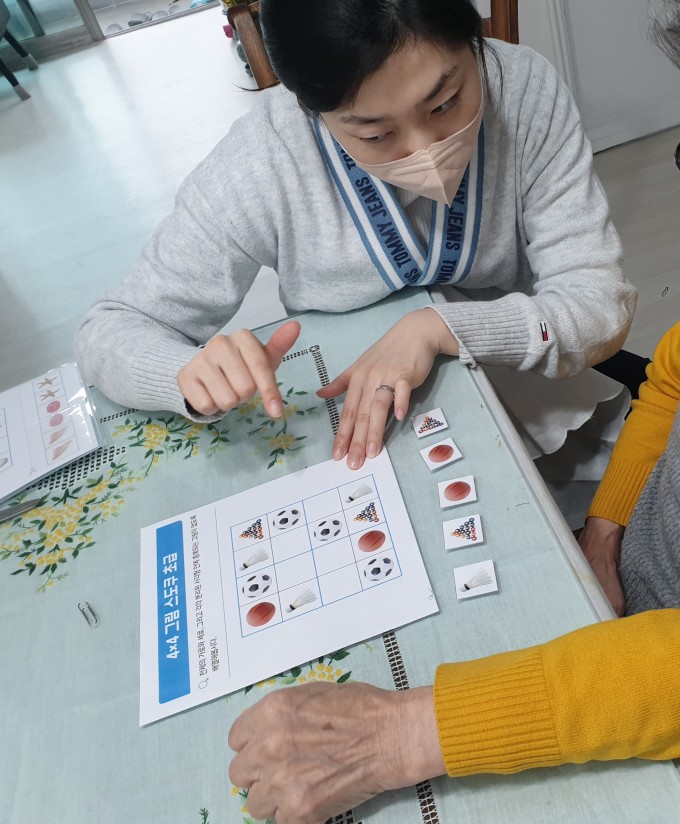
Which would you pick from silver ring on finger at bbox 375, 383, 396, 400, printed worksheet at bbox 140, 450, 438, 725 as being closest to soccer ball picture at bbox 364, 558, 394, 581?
printed worksheet at bbox 140, 450, 438, 725

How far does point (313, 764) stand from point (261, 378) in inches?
16.7

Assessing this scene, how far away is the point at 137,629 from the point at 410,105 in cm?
63

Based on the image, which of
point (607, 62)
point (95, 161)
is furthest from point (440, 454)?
point (95, 161)

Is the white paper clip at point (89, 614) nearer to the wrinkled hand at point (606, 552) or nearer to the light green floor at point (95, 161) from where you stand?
the wrinkled hand at point (606, 552)

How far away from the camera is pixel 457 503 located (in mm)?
743

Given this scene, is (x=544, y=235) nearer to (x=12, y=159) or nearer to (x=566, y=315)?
(x=566, y=315)

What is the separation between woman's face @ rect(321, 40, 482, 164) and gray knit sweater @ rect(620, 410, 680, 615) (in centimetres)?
43

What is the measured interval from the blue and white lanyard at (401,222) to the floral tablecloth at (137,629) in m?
0.19

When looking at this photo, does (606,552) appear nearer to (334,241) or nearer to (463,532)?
(463,532)

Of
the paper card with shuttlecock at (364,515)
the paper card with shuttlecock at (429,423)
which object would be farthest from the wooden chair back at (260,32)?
the paper card with shuttlecock at (364,515)

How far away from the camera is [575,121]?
1015 mm

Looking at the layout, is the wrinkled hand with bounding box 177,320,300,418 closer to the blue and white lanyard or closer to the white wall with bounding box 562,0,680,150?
the blue and white lanyard

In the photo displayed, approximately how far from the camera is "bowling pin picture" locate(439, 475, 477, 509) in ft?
2.44

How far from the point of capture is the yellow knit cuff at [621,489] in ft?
3.13
